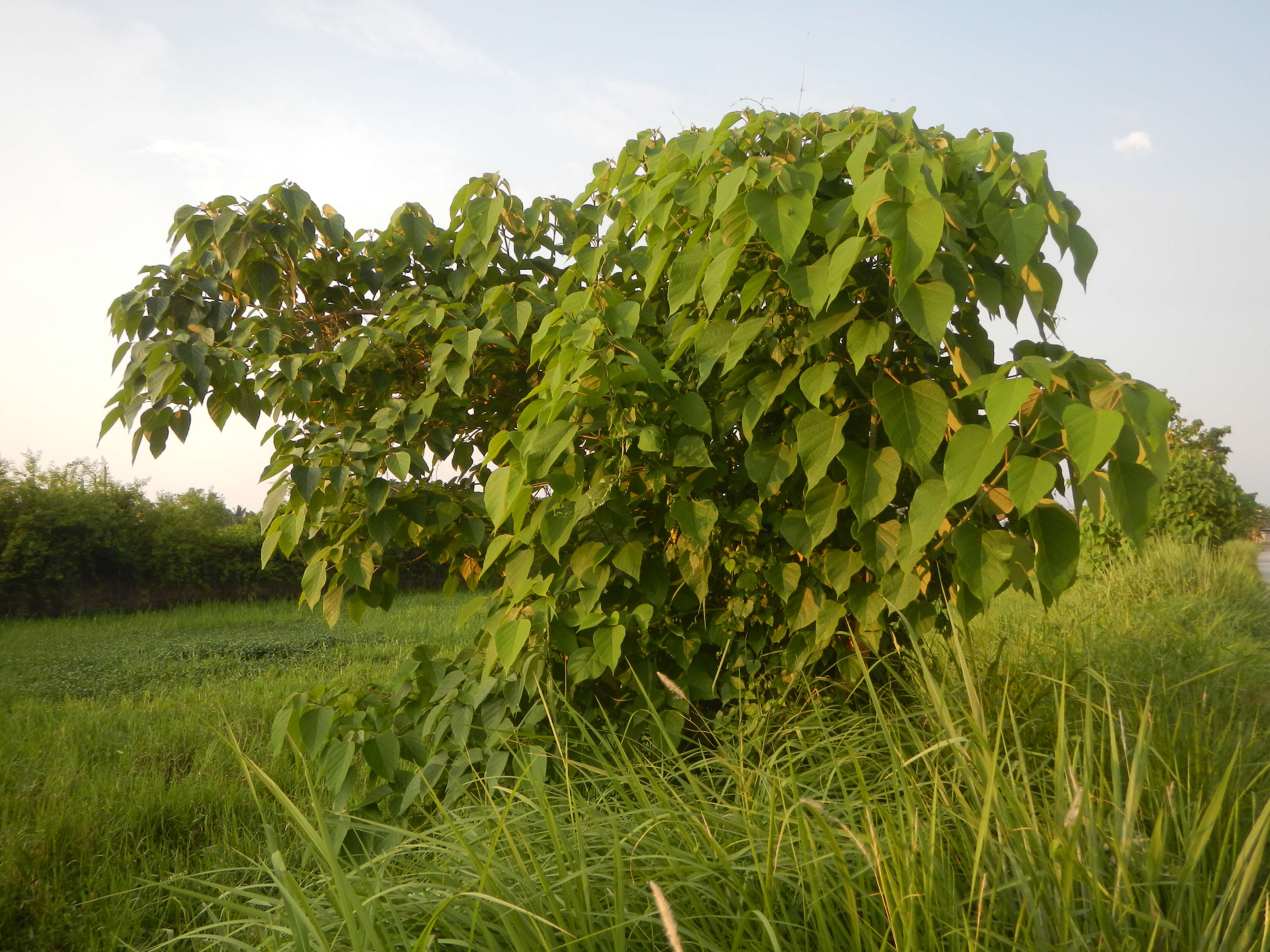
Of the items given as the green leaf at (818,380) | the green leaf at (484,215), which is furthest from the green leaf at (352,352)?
the green leaf at (818,380)

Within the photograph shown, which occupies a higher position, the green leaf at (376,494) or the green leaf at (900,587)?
the green leaf at (376,494)

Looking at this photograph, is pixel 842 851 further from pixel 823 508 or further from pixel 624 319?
Answer: pixel 624 319

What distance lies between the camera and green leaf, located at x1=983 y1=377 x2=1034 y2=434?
1084 millimetres

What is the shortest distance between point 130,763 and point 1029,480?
4.15 metres

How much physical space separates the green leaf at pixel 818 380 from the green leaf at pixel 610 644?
67 cm

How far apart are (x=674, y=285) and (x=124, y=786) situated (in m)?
3.31

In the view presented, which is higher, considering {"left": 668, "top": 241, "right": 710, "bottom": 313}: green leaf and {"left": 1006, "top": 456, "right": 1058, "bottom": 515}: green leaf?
{"left": 668, "top": 241, "right": 710, "bottom": 313}: green leaf

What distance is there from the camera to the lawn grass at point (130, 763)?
2.44 metres

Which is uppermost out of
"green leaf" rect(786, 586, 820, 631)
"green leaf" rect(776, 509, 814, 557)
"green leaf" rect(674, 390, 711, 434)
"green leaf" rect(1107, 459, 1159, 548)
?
"green leaf" rect(674, 390, 711, 434)

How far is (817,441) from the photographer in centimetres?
158

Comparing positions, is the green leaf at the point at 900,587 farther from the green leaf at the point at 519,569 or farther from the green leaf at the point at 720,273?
the green leaf at the point at 519,569

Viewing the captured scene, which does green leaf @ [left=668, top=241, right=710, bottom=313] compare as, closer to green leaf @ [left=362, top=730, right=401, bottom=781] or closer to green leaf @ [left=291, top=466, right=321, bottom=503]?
green leaf @ [left=291, top=466, right=321, bottom=503]

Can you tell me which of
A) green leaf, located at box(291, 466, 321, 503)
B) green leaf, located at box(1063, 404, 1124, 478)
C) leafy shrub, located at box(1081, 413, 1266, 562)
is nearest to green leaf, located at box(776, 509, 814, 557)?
green leaf, located at box(1063, 404, 1124, 478)

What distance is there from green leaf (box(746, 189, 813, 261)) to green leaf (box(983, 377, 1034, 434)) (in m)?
0.45
